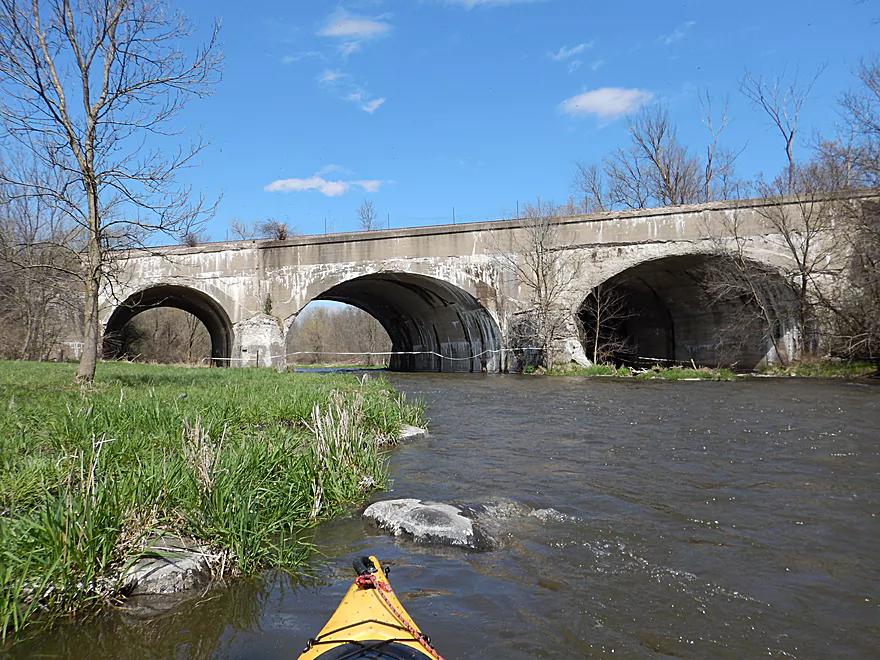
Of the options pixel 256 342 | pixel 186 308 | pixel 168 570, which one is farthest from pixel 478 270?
pixel 168 570

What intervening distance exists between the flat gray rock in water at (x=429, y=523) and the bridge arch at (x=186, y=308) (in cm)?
1851

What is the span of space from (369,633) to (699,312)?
967 inches

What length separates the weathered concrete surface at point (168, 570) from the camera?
10.5 ft

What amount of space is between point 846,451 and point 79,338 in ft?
89.6

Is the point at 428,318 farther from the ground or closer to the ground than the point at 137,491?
farther from the ground

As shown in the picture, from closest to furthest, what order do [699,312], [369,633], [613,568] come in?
[369,633] → [613,568] → [699,312]

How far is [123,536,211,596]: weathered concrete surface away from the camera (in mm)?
3197

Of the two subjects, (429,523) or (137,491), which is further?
(429,523)

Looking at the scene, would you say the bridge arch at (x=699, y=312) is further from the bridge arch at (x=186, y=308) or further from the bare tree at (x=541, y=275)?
the bridge arch at (x=186, y=308)

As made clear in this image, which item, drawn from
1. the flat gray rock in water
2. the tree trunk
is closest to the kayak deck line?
the flat gray rock in water

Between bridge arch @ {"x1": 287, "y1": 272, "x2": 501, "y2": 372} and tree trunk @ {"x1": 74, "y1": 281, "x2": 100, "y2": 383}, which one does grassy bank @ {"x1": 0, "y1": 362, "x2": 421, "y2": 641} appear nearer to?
tree trunk @ {"x1": 74, "y1": 281, "x2": 100, "y2": 383}

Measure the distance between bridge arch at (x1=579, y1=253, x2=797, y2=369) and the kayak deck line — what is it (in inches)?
758

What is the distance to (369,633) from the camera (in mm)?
2275

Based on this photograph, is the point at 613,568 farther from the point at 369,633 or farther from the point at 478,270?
the point at 478,270
